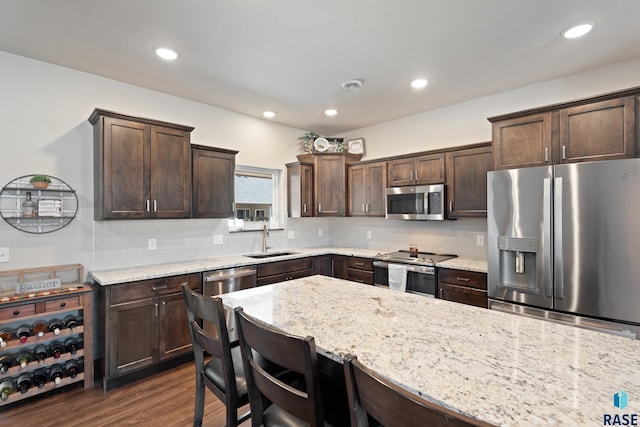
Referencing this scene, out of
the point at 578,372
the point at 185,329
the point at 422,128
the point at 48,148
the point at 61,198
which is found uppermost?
the point at 422,128

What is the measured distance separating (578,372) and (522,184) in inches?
77.9

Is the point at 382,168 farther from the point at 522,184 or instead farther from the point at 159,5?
the point at 159,5

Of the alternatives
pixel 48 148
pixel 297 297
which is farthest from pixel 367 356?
pixel 48 148

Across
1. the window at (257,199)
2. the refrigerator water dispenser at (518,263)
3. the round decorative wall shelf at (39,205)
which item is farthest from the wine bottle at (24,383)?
the refrigerator water dispenser at (518,263)

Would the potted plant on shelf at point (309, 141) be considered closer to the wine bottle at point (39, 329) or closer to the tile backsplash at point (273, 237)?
the tile backsplash at point (273, 237)

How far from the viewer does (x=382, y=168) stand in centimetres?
431

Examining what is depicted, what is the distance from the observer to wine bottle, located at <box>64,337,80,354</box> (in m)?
2.63

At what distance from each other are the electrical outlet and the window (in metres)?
2.10

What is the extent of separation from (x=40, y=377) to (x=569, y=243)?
430cm

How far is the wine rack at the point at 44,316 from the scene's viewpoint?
2.39 meters

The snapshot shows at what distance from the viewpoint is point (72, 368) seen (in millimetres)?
2631

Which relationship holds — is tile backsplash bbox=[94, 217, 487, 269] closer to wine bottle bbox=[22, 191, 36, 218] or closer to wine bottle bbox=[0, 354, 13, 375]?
wine bottle bbox=[22, 191, 36, 218]

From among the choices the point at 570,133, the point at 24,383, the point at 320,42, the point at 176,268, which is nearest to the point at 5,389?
the point at 24,383

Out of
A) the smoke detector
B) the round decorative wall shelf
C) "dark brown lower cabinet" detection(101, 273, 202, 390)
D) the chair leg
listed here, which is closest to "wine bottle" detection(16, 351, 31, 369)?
"dark brown lower cabinet" detection(101, 273, 202, 390)
